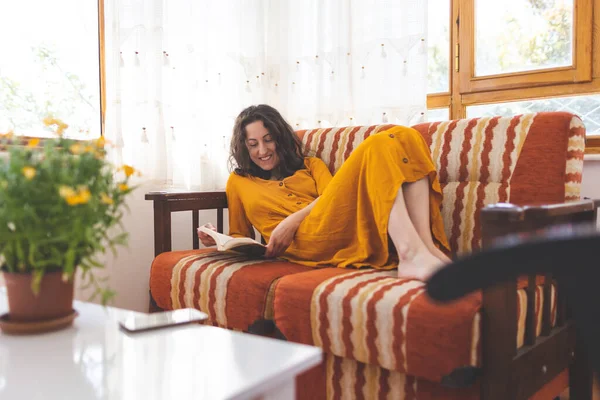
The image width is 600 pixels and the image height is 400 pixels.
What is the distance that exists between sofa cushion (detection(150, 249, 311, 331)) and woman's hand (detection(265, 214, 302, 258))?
0.05 m

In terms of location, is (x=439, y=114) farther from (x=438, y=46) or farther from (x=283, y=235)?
(x=283, y=235)

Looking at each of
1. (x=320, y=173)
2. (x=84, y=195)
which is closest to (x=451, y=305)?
(x=84, y=195)

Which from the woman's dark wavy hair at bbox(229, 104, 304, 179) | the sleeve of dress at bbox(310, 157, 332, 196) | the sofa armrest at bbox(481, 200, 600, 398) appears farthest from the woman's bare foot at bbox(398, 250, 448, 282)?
the woman's dark wavy hair at bbox(229, 104, 304, 179)

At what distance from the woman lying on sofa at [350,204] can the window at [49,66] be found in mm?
599

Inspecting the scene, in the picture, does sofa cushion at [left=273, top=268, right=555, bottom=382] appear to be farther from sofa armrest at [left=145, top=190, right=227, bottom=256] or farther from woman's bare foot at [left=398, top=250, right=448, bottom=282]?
sofa armrest at [left=145, top=190, right=227, bottom=256]

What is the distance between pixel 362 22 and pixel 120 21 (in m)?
0.93

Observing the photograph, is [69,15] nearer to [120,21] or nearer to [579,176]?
[120,21]

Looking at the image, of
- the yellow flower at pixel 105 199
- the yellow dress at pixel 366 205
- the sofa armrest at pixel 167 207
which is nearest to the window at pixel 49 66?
the sofa armrest at pixel 167 207

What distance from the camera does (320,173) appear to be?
1.86m

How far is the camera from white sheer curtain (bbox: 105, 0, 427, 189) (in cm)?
194

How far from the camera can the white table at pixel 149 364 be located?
571 mm

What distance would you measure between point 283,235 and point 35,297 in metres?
0.92

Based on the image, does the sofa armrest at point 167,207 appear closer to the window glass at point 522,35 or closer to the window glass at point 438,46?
the window glass at point 438,46

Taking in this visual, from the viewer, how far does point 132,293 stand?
205cm
